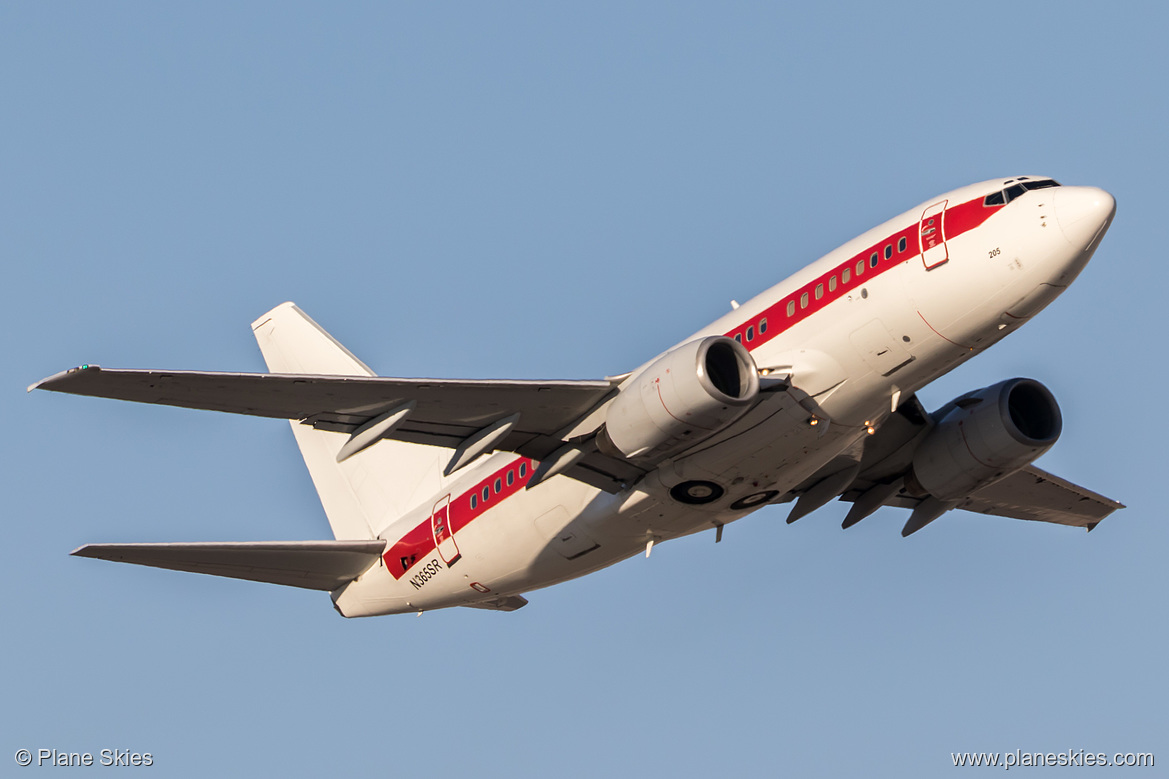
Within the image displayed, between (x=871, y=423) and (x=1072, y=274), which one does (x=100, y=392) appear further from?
(x=1072, y=274)

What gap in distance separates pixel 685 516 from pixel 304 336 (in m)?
15.1

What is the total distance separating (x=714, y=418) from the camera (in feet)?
87.1

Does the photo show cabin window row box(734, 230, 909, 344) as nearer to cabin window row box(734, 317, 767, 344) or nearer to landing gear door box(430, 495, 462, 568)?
cabin window row box(734, 317, 767, 344)

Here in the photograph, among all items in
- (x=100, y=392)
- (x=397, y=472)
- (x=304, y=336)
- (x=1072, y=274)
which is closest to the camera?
(x=100, y=392)

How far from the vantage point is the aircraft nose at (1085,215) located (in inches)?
1021

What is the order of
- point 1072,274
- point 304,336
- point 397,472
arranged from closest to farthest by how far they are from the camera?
point 1072,274, point 397,472, point 304,336

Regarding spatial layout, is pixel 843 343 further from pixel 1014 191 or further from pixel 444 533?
pixel 444 533

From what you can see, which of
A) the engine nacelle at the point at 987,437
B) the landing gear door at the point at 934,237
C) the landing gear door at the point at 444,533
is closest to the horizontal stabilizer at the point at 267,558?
the landing gear door at the point at 444,533

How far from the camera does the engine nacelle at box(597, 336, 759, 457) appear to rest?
2641 centimetres

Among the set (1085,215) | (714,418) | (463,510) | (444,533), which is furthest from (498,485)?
(1085,215)

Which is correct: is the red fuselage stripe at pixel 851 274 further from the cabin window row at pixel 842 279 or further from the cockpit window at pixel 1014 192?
the cockpit window at pixel 1014 192

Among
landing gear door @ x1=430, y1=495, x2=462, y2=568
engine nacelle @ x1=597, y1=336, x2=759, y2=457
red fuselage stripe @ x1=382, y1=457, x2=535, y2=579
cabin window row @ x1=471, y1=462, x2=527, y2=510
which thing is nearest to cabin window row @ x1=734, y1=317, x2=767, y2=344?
engine nacelle @ x1=597, y1=336, x2=759, y2=457

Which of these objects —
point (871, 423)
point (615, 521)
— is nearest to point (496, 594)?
point (615, 521)

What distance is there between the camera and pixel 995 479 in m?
33.6
